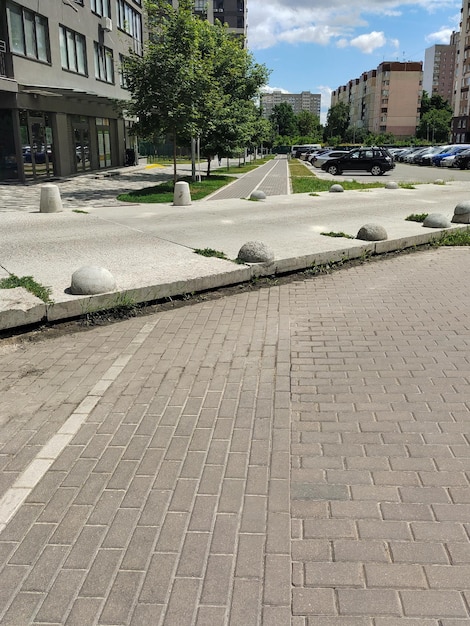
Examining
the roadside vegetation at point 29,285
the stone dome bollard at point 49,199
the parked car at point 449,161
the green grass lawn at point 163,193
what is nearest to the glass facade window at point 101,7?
the green grass lawn at point 163,193

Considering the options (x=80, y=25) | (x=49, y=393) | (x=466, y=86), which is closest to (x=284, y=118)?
(x=466, y=86)

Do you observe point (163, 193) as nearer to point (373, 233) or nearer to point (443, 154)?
point (373, 233)

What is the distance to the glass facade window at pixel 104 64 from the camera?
107ft

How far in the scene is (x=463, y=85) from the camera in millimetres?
90750

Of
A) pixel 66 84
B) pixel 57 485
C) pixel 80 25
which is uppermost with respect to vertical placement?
pixel 80 25

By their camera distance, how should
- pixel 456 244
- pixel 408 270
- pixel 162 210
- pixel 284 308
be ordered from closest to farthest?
pixel 284 308 < pixel 408 270 < pixel 456 244 < pixel 162 210

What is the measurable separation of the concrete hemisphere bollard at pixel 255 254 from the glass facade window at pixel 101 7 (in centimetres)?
2888

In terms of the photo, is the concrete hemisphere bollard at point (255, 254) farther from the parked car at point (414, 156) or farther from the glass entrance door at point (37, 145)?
the parked car at point (414, 156)

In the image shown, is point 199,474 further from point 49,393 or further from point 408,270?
point 408,270

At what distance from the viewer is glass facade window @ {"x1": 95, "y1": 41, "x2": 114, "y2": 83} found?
107ft

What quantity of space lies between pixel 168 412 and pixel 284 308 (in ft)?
10.2

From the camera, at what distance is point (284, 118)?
15200 centimetres

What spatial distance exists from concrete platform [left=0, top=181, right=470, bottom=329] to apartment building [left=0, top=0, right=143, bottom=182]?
31.0ft

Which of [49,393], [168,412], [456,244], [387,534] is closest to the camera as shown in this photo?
[387,534]
